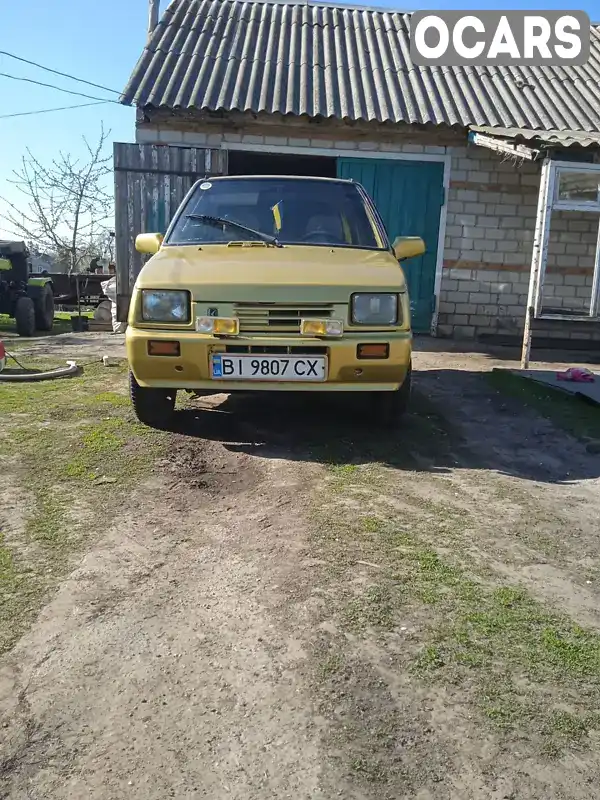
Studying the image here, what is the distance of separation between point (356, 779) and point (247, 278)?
2800 mm

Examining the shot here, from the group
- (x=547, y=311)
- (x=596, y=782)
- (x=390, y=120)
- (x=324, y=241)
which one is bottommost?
(x=596, y=782)

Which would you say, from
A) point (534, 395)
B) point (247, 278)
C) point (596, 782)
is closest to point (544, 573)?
point (596, 782)

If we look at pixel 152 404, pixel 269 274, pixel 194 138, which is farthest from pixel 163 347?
pixel 194 138

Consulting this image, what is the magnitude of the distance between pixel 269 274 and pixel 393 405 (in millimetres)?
1198

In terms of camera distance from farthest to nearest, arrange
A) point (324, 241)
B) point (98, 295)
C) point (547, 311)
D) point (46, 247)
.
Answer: point (46, 247) → point (98, 295) → point (547, 311) → point (324, 241)

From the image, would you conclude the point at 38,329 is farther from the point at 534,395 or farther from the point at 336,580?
the point at 336,580

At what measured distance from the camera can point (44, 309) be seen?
10.9 metres

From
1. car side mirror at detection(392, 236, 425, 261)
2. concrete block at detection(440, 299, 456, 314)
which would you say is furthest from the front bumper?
concrete block at detection(440, 299, 456, 314)

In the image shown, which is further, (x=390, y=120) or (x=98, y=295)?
(x=98, y=295)

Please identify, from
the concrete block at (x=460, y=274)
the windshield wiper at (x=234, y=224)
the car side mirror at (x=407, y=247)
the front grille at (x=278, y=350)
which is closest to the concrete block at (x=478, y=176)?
the concrete block at (x=460, y=274)

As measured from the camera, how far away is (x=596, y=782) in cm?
151

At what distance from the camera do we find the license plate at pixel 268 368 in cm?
372

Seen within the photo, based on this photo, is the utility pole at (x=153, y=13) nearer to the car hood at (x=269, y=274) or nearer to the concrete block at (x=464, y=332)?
the concrete block at (x=464, y=332)

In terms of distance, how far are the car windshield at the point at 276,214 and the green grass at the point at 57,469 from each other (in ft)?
4.65
